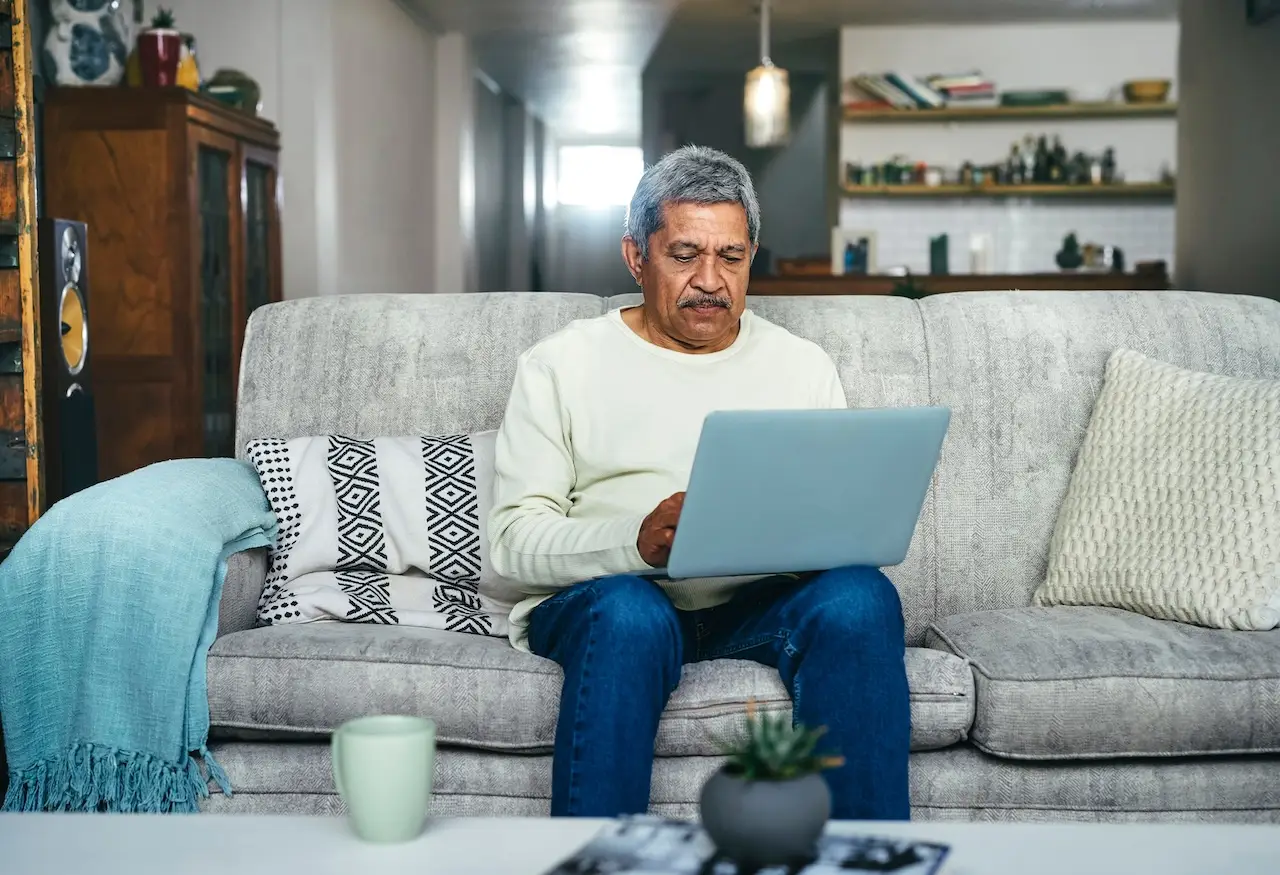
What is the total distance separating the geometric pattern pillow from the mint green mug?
0.89 m

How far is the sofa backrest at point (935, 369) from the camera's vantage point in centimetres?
211

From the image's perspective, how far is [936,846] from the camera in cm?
92

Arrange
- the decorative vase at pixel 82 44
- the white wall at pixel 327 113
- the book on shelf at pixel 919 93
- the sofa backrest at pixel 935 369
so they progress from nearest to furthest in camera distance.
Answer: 1. the sofa backrest at pixel 935 369
2. the decorative vase at pixel 82 44
3. the white wall at pixel 327 113
4. the book on shelf at pixel 919 93

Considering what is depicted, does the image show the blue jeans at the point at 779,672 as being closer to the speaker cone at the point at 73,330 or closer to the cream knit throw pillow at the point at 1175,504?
the cream knit throw pillow at the point at 1175,504

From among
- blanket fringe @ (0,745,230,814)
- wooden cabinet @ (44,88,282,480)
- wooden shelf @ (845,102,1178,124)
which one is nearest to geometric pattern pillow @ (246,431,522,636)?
blanket fringe @ (0,745,230,814)

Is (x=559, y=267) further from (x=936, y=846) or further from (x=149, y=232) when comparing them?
(x=936, y=846)

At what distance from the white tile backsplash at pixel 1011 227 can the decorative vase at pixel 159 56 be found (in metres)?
4.38

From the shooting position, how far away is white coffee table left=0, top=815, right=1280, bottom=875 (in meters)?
0.96

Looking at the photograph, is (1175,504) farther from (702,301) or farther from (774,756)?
(774,756)

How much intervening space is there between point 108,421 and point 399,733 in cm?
314

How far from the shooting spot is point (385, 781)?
1013mm

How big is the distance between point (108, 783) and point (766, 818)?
1.13 m

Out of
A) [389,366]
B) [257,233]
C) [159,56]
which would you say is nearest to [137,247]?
[159,56]

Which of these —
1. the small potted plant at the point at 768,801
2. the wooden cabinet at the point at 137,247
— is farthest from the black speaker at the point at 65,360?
the small potted plant at the point at 768,801
